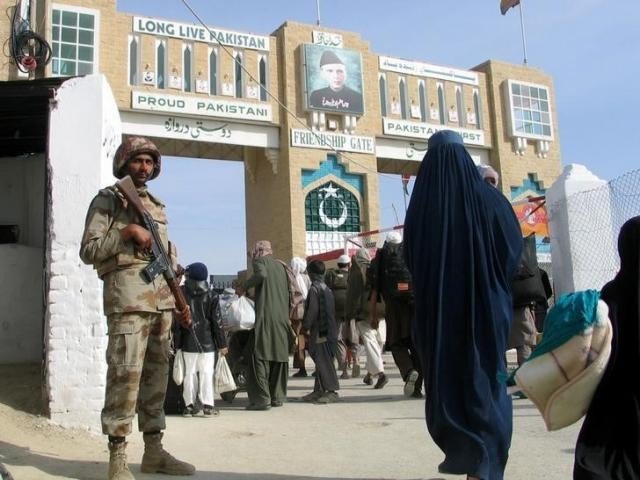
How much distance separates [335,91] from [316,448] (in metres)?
16.1

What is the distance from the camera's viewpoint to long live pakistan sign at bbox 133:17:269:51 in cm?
1711

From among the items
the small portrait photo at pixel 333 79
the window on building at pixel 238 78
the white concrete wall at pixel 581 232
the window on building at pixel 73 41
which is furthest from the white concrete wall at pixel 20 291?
the small portrait photo at pixel 333 79

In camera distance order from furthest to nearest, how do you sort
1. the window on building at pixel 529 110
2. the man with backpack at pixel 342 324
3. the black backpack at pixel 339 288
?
1. the window on building at pixel 529 110
2. the black backpack at pixel 339 288
3. the man with backpack at pixel 342 324

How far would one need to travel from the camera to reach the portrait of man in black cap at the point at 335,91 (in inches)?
746

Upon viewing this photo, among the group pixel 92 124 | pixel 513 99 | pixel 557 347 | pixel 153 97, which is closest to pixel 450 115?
pixel 513 99

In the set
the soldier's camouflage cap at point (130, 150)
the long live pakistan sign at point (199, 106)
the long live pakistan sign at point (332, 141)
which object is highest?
the long live pakistan sign at point (199, 106)

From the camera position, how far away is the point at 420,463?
12.0ft

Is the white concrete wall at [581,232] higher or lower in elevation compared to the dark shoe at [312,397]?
higher

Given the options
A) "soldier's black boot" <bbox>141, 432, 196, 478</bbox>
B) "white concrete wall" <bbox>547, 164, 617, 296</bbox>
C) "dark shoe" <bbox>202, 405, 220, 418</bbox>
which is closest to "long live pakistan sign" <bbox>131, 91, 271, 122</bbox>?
"white concrete wall" <bbox>547, 164, 617, 296</bbox>

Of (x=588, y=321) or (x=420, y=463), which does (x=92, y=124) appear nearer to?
(x=420, y=463)

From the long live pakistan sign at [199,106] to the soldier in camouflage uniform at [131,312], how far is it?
14.0m

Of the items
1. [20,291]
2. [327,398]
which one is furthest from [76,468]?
[327,398]

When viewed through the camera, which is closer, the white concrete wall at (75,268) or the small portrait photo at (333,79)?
the white concrete wall at (75,268)

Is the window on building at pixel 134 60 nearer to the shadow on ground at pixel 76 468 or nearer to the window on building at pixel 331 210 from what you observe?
the window on building at pixel 331 210
